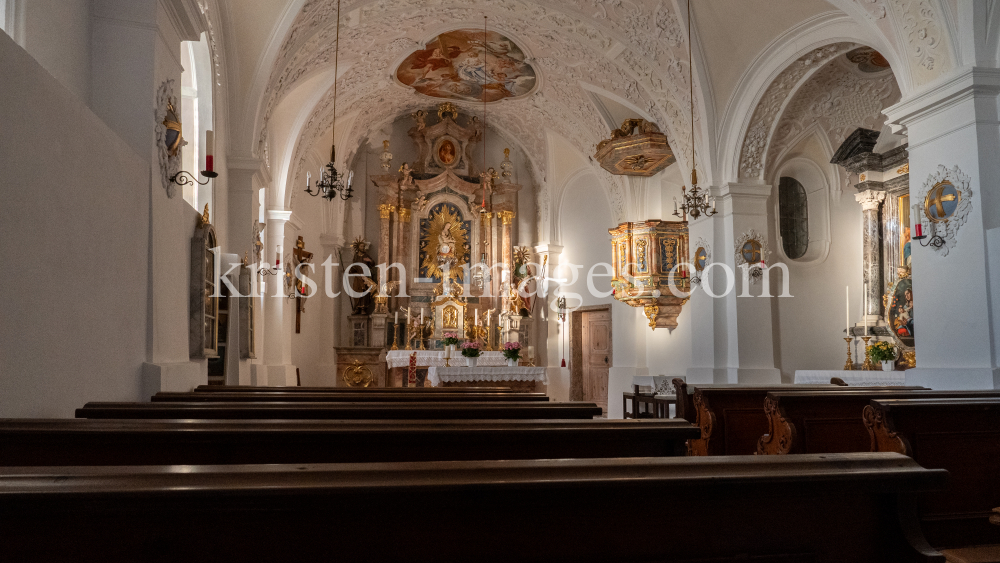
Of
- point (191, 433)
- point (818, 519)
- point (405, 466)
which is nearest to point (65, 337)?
point (191, 433)

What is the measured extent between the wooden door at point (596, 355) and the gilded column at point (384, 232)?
15.4 feet

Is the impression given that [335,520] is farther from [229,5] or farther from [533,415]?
[229,5]

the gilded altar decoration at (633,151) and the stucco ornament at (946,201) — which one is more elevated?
the gilded altar decoration at (633,151)

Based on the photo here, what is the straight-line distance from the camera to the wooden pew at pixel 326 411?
12.4 ft

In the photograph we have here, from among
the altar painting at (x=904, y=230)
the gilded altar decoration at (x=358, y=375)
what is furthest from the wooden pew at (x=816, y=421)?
the gilded altar decoration at (x=358, y=375)

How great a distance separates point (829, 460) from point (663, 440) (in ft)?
3.57

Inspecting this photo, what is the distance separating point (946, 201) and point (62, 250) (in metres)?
6.75

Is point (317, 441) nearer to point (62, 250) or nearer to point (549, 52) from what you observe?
point (62, 250)

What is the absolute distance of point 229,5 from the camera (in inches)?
359

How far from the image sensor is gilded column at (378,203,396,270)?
16.7 m

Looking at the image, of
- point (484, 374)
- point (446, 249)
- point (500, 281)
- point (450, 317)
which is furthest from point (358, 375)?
point (484, 374)

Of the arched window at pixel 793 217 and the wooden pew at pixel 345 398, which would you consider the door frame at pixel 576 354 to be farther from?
the wooden pew at pixel 345 398

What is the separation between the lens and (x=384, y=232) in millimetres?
16781

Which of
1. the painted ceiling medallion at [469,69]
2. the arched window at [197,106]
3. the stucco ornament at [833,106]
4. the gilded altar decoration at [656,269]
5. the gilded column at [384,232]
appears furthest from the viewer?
the gilded column at [384,232]
